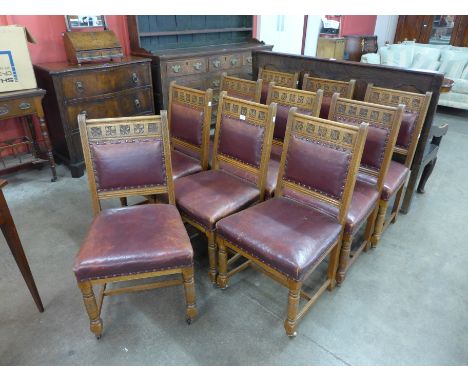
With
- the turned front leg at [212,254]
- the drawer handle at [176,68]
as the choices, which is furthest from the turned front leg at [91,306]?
the drawer handle at [176,68]

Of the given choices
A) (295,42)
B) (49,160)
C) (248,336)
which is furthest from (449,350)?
(295,42)

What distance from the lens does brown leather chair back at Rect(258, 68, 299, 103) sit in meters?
2.62

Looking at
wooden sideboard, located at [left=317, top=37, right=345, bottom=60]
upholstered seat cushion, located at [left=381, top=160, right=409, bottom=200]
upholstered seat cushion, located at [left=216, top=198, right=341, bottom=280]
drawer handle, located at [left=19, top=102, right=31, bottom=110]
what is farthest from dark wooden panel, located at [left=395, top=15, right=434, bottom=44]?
drawer handle, located at [left=19, top=102, right=31, bottom=110]

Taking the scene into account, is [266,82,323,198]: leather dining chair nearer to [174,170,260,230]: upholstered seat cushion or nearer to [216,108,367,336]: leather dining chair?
[174,170,260,230]: upholstered seat cushion

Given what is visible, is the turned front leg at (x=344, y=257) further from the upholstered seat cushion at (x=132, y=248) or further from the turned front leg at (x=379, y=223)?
the upholstered seat cushion at (x=132, y=248)

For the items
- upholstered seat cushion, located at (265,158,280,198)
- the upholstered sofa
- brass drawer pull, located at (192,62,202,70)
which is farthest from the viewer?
the upholstered sofa

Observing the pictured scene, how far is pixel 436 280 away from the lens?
1.84 m

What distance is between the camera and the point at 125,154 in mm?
1591

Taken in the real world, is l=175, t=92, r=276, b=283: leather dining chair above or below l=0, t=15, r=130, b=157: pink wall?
below

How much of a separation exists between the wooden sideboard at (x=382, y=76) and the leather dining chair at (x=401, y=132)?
0.15m

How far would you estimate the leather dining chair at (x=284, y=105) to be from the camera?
2045 millimetres

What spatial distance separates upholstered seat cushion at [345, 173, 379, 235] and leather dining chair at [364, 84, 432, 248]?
0.11m
